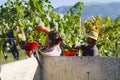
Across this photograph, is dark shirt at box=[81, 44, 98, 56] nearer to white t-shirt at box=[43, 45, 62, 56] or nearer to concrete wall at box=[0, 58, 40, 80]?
white t-shirt at box=[43, 45, 62, 56]

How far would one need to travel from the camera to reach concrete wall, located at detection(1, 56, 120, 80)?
4220 millimetres

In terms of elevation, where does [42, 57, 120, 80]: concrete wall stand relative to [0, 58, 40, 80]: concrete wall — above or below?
below

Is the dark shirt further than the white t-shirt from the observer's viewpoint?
Yes

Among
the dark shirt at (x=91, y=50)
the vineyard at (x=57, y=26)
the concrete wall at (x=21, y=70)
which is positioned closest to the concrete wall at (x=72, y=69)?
the concrete wall at (x=21, y=70)

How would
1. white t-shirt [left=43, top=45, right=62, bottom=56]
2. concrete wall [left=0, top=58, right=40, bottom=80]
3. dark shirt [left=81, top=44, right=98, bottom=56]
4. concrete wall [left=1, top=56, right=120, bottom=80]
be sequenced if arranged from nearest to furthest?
1. concrete wall [left=0, top=58, right=40, bottom=80]
2. concrete wall [left=1, top=56, right=120, bottom=80]
3. white t-shirt [left=43, top=45, right=62, bottom=56]
4. dark shirt [left=81, top=44, right=98, bottom=56]

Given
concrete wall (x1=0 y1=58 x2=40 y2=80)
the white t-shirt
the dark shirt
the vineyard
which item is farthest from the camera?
the vineyard

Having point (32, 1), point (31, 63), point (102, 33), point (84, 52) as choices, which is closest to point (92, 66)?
point (31, 63)

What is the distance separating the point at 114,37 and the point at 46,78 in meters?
4.16

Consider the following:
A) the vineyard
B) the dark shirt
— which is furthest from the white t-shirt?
the vineyard

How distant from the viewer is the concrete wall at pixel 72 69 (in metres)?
4.22

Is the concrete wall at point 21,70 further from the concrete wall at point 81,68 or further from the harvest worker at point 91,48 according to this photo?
the harvest worker at point 91,48

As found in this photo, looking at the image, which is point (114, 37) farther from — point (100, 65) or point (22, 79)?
point (22, 79)

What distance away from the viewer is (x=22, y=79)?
392 cm

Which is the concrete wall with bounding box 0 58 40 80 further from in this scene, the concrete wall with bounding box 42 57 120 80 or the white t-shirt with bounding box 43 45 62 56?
the white t-shirt with bounding box 43 45 62 56
